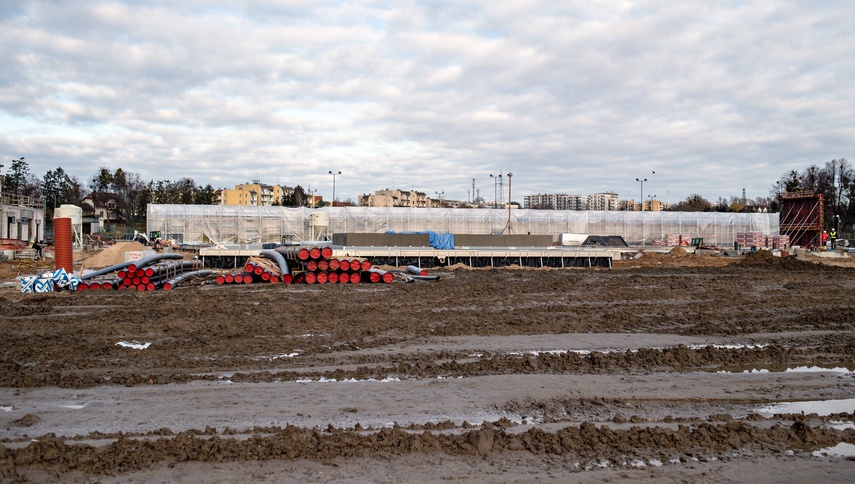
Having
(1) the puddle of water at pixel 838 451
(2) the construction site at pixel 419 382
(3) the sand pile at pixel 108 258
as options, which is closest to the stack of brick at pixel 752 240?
(2) the construction site at pixel 419 382

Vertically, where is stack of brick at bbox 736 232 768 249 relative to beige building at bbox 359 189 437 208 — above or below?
below

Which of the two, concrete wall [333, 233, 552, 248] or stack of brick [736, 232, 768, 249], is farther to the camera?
stack of brick [736, 232, 768, 249]

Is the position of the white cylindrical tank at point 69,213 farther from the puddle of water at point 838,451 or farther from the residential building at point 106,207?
the residential building at point 106,207

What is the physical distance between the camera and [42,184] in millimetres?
92375

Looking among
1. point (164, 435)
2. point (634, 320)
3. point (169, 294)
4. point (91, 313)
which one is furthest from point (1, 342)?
point (634, 320)

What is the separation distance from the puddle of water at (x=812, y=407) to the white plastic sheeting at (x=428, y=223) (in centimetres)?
→ 4809

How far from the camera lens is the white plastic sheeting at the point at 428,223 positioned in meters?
55.7

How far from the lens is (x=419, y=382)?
9.02m

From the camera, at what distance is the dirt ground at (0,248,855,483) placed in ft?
19.2

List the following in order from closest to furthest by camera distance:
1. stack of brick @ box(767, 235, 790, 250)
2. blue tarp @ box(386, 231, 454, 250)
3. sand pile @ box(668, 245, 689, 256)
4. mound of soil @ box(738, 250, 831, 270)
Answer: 1. mound of soil @ box(738, 250, 831, 270)
2. blue tarp @ box(386, 231, 454, 250)
3. sand pile @ box(668, 245, 689, 256)
4. stack of brick @ box(767, 235, 790, 250)

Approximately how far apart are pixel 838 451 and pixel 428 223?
53.9m

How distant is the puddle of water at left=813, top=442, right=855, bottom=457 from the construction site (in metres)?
0.03

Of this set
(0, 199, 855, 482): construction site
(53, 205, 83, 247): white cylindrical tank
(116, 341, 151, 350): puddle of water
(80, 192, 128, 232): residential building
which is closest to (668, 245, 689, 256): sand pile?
(0, 199, 855, 482): construction site

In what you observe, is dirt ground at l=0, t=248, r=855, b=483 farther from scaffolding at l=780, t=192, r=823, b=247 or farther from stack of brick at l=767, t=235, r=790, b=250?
scaffolding at l=780, t=192, r=823, b=247
